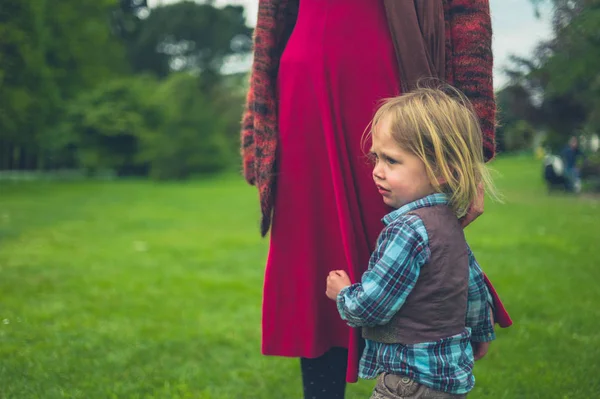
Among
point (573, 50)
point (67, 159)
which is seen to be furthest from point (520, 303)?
point (67, 159)

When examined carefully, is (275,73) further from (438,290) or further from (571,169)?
(571,169)

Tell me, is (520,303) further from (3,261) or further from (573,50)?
(3,261)

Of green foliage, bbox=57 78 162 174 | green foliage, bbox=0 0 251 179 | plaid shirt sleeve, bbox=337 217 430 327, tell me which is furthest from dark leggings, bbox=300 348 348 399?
green foliage, bbox=57 78 162 174

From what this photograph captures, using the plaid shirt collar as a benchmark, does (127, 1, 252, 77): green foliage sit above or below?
above

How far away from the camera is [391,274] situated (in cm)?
154

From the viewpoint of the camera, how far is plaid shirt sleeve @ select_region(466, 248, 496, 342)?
5.59 feet

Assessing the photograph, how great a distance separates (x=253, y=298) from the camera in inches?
189

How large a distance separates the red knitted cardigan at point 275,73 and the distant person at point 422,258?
13cm

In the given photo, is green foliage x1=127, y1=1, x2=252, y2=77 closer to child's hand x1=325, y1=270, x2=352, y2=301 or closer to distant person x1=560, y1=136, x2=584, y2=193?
distant person x1=560, y1=136, x2=584, y2=193

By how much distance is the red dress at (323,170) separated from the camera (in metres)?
1.84

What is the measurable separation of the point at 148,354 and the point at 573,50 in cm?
322

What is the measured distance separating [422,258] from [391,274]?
91mm

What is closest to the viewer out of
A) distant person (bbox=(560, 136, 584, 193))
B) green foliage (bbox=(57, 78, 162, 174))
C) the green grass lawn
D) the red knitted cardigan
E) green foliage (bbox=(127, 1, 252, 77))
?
the red knitted cardigan

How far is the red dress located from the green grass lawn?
3.25 feet
